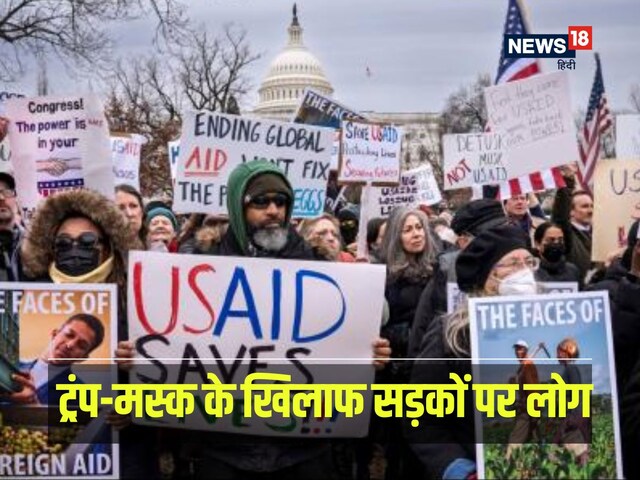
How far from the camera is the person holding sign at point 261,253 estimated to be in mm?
3701

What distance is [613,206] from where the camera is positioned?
20.1ft

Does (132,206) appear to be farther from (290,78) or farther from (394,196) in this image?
(290,78)

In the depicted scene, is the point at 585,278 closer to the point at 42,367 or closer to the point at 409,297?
the point at 409,297

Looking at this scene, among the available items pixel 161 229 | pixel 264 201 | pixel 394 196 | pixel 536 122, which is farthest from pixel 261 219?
pixel 394 196

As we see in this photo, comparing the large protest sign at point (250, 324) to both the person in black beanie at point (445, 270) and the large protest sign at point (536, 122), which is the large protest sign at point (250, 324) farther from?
the large protest sign at point (536, 122)

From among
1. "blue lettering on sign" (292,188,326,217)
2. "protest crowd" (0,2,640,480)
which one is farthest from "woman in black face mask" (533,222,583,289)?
"protest crowd" (0,2,640,480)

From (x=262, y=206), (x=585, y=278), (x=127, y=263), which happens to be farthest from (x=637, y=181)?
(x=127, y=263)

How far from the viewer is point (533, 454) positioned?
3.36 meters

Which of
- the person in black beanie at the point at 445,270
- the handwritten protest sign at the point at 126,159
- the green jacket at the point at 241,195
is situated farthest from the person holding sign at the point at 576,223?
the green jacket at the point at 241,195

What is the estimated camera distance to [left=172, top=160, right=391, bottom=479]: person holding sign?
3.70 meters

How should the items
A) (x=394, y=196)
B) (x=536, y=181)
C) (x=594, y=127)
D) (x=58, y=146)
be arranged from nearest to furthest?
(x=58, y=146) < (x=536, y=181) < (x=594, y=127) < (x=394, y=196)

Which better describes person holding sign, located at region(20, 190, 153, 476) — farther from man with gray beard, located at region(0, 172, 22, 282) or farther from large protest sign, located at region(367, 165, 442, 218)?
large protest sign, located at region(367, 165, 442, 218)

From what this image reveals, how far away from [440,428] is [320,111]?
6024 millimetres

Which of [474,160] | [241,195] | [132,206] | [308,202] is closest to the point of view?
[241,195]
